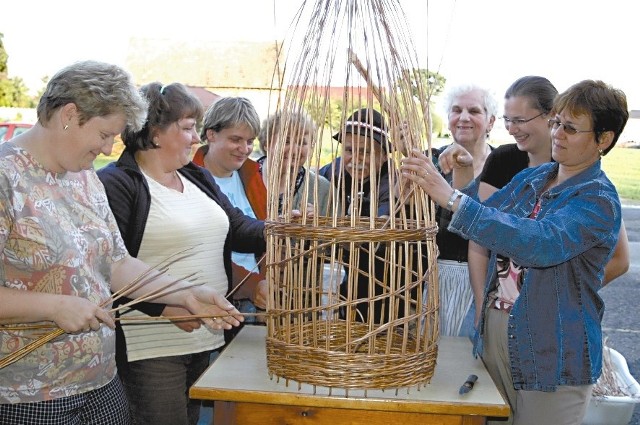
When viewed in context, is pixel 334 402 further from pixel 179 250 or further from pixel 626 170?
pixel 626 170

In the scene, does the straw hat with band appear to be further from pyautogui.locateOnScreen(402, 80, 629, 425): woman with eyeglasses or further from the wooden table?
the wooden table

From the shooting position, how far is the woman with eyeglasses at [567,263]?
1811mm

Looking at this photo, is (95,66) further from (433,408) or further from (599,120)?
(599,120)

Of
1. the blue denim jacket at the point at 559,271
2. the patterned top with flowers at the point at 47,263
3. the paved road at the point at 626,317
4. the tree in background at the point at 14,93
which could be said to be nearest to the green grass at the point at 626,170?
the paved road at the point at 626,317

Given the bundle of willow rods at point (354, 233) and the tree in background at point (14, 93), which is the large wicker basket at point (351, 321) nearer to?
the bundle of willow rods at point (354, 233)

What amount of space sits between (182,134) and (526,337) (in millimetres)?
1249

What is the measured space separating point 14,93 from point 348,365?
16.7 metres

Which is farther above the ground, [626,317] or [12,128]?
[12,128]

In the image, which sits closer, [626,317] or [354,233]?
[354,233]

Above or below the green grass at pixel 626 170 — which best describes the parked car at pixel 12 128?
above

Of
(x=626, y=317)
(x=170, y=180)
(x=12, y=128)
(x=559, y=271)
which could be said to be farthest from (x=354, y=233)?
(x=12, y=128)

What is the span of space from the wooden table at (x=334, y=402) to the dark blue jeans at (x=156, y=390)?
1.53ft

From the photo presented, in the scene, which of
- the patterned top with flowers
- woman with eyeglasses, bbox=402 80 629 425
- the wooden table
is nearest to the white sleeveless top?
the patterned top with flowers

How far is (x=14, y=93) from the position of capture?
16.5 meters
